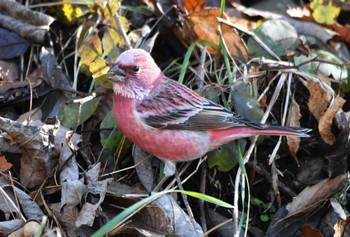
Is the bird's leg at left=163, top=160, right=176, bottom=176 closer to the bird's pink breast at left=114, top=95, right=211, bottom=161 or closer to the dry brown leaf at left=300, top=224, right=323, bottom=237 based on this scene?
the bird's pink breast at left=114, top=95, right=211, bottom=161

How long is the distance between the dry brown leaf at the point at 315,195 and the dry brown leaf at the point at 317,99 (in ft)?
1.68

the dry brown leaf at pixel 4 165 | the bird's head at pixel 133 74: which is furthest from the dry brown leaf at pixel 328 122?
the dry brown leaf at pixel 4 165

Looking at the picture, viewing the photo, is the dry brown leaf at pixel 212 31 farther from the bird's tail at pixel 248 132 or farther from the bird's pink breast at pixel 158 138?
the bird's pink breast at pixel 158 138

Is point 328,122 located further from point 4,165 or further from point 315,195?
point 4,165

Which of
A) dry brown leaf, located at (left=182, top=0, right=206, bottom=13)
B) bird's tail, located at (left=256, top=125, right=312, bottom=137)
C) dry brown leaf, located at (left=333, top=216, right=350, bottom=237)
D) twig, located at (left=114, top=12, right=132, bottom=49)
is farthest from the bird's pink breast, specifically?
dry brown leaf, located at (left=182, top=0, right=206, bottom=13)

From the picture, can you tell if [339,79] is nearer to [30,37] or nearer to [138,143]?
[138,143]

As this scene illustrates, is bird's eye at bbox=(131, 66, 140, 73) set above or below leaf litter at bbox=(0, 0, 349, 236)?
above

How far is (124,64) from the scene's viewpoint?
4.06 meters

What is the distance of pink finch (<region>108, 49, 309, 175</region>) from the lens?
402 cm

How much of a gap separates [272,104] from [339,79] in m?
0.59

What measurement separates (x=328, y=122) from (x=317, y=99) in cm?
19

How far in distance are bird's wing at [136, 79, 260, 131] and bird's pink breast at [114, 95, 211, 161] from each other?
45mm

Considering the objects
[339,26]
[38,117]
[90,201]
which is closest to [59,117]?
[38,117]

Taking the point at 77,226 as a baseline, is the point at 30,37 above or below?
above
